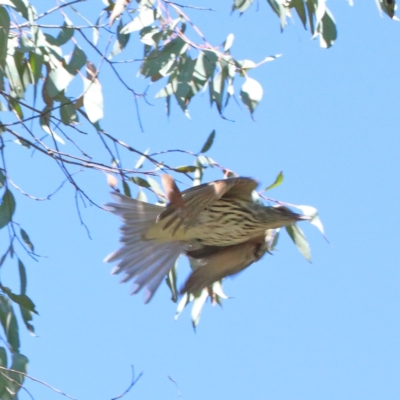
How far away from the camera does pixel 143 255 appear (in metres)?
2.92

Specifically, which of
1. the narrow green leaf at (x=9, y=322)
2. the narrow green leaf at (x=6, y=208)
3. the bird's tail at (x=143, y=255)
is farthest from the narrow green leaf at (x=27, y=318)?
the bird's tail at (x=143, y=255)

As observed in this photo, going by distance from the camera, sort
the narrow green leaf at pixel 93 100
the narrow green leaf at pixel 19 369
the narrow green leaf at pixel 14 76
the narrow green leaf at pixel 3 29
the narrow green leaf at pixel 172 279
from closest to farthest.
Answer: the narrow green leaf at pixel 3 29, the narrow green leaf at pixel 19 369, the narrow green leaf at pixel 93 100, the narrow green leaf at pixel 14 76, the narrow green leaf at pixel 172 279

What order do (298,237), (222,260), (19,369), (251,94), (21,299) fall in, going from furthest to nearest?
1. (222,260)
2. (298,237)
3. (251,94)
4. (21,299)
5. (19,369)

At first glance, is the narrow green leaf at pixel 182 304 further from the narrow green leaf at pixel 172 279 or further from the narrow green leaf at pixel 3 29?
the narrow green leaf at pixel 3 29

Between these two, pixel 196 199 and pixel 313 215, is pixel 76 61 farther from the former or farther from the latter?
pixel 313 215

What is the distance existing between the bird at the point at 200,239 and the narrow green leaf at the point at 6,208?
0.29 meters

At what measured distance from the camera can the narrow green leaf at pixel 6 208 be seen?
8.15 feet

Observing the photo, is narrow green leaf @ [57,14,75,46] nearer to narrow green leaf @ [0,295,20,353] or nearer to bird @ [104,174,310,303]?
bird @ [104,174,310,303]

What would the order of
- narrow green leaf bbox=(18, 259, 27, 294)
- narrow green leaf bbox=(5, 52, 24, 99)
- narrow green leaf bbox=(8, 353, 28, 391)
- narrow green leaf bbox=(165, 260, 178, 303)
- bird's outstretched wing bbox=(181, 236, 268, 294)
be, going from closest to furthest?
1. narrow green leaf bbox=(8, 353, 28, 391)
2. narrow green leaf bbox=(5, 52, 24, 99)
3. narrow green leaf bbox=(18, 259, 27, 294)
4. bird's outstretched wing bbox=(181, 236, 268, 294)
5. narrow green leaf bbox=(165, 260, 178, 303)

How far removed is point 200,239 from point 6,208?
73 centimetres

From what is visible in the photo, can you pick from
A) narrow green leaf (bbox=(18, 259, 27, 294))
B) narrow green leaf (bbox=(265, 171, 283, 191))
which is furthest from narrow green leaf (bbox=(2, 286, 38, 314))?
narrow green leaf (bbox=(265, 171, 283, 191))

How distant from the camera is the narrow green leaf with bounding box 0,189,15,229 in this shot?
248 centimetres

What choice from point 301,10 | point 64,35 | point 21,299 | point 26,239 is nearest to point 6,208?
point 26,239

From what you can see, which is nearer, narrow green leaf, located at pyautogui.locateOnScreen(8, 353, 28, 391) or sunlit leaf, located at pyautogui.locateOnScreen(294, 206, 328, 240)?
narrow green leaf, located at pyautogui.locateOnScreen(8, 353, 28, 391)
